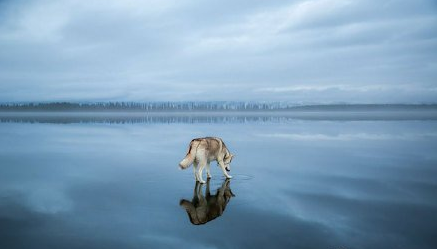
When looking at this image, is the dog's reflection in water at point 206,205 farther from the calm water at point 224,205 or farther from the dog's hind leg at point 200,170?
the dog's hind leg at point 200,170

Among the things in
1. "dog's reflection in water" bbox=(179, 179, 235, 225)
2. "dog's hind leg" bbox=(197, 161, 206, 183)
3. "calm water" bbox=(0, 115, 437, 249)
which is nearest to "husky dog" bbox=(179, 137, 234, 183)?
"dog's hind leg" bbox=(197, 161, 206, 183)

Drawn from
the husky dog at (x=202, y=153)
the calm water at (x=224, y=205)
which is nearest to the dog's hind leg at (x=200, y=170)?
the husky dog at (x=202, y=153)

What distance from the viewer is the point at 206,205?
1365 centimetres

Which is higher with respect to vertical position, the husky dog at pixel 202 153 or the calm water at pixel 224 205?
the husky dog at pixel 202 153

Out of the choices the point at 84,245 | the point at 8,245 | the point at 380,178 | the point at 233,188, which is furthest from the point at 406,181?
the point at 8,245

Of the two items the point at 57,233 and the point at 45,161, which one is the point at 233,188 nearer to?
the point at 57,233

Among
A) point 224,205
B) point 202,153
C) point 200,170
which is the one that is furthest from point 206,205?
point 200,170

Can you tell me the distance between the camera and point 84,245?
9922 mm

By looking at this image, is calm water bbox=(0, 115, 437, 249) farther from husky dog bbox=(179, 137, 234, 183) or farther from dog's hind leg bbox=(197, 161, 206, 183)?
husky dog bbox=(179, 137, 234, 183)

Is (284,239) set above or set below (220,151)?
below

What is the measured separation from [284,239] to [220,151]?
8.06 meters

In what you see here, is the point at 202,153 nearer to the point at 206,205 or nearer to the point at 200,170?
the point at 200,170

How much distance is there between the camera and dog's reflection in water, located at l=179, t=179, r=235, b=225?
1236cm

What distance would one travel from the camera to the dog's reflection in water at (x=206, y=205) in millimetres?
12359
